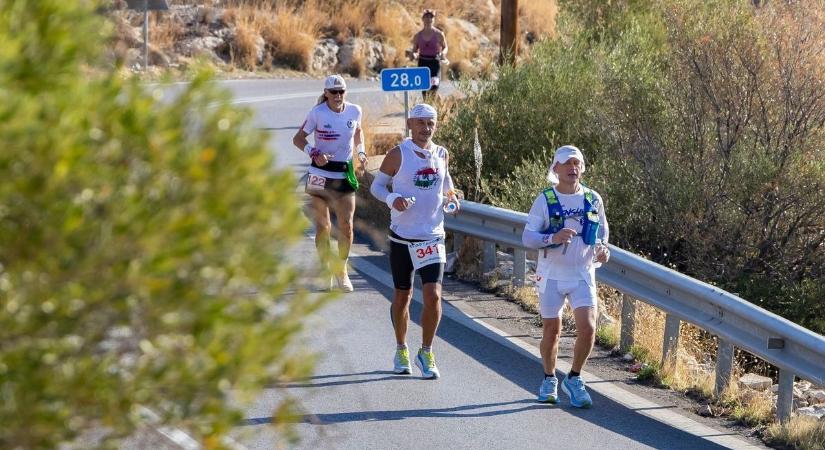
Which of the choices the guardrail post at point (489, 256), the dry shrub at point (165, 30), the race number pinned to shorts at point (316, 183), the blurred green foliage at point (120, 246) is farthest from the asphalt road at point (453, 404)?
the dry shrub at point (165, 30)

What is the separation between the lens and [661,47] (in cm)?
1944

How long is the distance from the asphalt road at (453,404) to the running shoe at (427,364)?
53 mm

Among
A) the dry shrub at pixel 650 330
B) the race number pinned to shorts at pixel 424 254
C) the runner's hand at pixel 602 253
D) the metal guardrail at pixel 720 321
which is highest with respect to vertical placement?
the runner's hand at pixel 602 253

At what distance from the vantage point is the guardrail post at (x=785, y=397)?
8.02 m

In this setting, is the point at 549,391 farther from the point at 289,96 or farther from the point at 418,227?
the point at 289,96

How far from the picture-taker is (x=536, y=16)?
42.2 metres

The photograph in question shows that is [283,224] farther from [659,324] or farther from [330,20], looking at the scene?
[330,20]

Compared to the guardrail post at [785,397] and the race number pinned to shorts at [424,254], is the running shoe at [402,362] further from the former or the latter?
the guardrail post at [785,397]

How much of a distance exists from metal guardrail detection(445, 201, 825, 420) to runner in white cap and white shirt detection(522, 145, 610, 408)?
892mm

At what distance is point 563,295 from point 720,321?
1.09 metres

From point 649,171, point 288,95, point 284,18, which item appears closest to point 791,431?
point 649,171

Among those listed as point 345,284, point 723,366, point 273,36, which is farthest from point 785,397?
point 273,36

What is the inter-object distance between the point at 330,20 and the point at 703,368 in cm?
2732

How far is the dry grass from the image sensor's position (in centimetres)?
759
